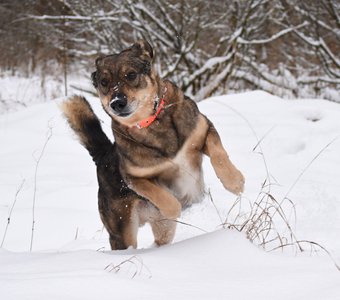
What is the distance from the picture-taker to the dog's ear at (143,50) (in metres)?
3.08

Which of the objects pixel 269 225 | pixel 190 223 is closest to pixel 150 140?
pixel 269 225

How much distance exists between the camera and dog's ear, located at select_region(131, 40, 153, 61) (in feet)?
10.1

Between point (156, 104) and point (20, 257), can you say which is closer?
point (20, 257)

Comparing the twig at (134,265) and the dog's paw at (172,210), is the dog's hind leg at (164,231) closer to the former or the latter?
the dog's paw at (172,210)

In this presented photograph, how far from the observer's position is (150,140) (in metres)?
2.98

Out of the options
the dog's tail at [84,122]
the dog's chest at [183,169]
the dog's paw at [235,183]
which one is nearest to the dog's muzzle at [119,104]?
the dog's chest at [183,169]

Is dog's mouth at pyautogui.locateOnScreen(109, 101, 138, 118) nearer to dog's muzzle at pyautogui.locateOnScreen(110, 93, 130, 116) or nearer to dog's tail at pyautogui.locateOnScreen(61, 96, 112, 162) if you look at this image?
dog's muzzle at pyautogui.locateOnScreen(110, 93, 130, 116)

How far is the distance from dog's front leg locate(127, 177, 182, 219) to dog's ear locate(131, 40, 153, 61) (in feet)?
2.17

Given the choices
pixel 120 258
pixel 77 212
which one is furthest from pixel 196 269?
pixel 77 212

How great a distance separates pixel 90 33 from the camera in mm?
10930

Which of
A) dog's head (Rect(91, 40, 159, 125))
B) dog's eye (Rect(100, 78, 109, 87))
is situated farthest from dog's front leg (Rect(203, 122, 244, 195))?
dog's eye (Rect(100, 78, 109, 87))

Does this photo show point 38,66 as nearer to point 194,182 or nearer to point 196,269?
point 194,182

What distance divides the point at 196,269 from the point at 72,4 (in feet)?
28.3

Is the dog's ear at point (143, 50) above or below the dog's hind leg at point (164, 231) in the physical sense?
above
